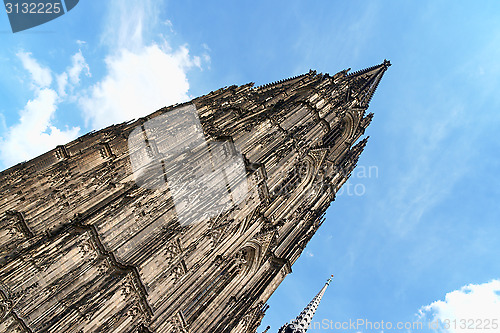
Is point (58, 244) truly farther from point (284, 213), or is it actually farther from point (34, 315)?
point (284, 213)

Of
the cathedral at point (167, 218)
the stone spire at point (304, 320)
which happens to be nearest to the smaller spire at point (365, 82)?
the cathedral at point (167, 218)

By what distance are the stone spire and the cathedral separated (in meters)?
17.5

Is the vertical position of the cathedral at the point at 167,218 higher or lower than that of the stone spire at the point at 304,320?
lower

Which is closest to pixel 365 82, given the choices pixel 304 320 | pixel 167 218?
pixel 304 320

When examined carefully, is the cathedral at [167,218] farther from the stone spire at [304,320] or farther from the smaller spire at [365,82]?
the stone spire at [304,320]

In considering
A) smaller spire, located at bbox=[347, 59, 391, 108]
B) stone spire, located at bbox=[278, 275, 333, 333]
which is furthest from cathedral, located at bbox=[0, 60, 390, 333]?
stone spire, located at bbox=[278, 275, 333, 333]

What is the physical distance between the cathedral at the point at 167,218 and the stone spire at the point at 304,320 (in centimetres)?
1754

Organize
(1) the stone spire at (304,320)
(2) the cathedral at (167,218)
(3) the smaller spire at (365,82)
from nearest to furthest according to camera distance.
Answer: (2) the cathedral at (167,218) < (1) the stone spire at (304,320) < (3) the smaller spire at (365,82)

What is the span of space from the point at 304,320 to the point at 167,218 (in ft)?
108

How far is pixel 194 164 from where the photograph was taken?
819 inches

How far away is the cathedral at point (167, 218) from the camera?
1359cm

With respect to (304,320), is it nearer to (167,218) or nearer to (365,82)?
(365,82)

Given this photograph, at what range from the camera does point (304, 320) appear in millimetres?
44406

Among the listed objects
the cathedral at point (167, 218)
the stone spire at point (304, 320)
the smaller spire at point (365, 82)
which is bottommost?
the cathedral at point (167, 218)
